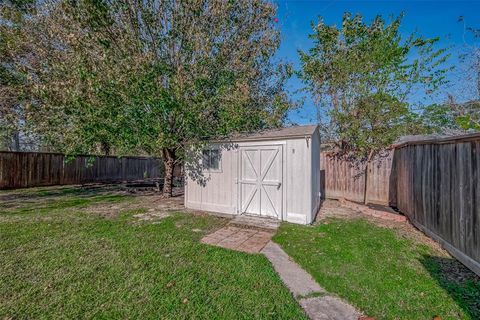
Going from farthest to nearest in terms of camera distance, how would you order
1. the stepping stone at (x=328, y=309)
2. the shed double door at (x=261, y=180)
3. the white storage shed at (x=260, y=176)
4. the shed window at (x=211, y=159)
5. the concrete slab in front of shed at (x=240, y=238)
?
the shed window at (x=211, y=159) → the shed double door at (x=261, y=180) → the white storage shed at (x=260, y=176) → the concrete slab in front of shed at (x=240, y=238) → the stepping stone at (x=328, y=309)

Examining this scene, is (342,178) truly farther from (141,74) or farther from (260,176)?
(141,74)

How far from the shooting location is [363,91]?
29.0 ft

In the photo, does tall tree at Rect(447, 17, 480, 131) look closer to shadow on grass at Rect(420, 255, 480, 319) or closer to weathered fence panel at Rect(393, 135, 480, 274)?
weathered fence panel at Rect(393, 135, 480, 274)

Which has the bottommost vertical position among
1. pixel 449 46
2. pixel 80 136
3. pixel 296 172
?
pixel 296 172

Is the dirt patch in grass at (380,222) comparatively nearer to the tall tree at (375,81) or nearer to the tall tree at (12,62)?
the tall tree at (375,81)

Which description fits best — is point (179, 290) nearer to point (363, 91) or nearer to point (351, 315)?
point (351, 315)

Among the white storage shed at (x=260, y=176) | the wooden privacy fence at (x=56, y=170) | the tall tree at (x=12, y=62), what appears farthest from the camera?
the wooden privacy fence at (x=56, y=170)

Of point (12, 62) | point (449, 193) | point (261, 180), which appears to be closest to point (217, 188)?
point (261, 180)

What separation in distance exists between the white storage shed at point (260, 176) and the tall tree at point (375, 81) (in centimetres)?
321

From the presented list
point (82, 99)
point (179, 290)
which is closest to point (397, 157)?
point (179, 290)

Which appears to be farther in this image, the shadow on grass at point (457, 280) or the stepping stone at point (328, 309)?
the shadow on grass at point (457, 280)

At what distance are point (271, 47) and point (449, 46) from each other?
6.88 m

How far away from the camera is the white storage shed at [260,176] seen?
605cm

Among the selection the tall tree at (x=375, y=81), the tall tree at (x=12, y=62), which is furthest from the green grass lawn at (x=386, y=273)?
the tall tree at (x=12, y=62)
